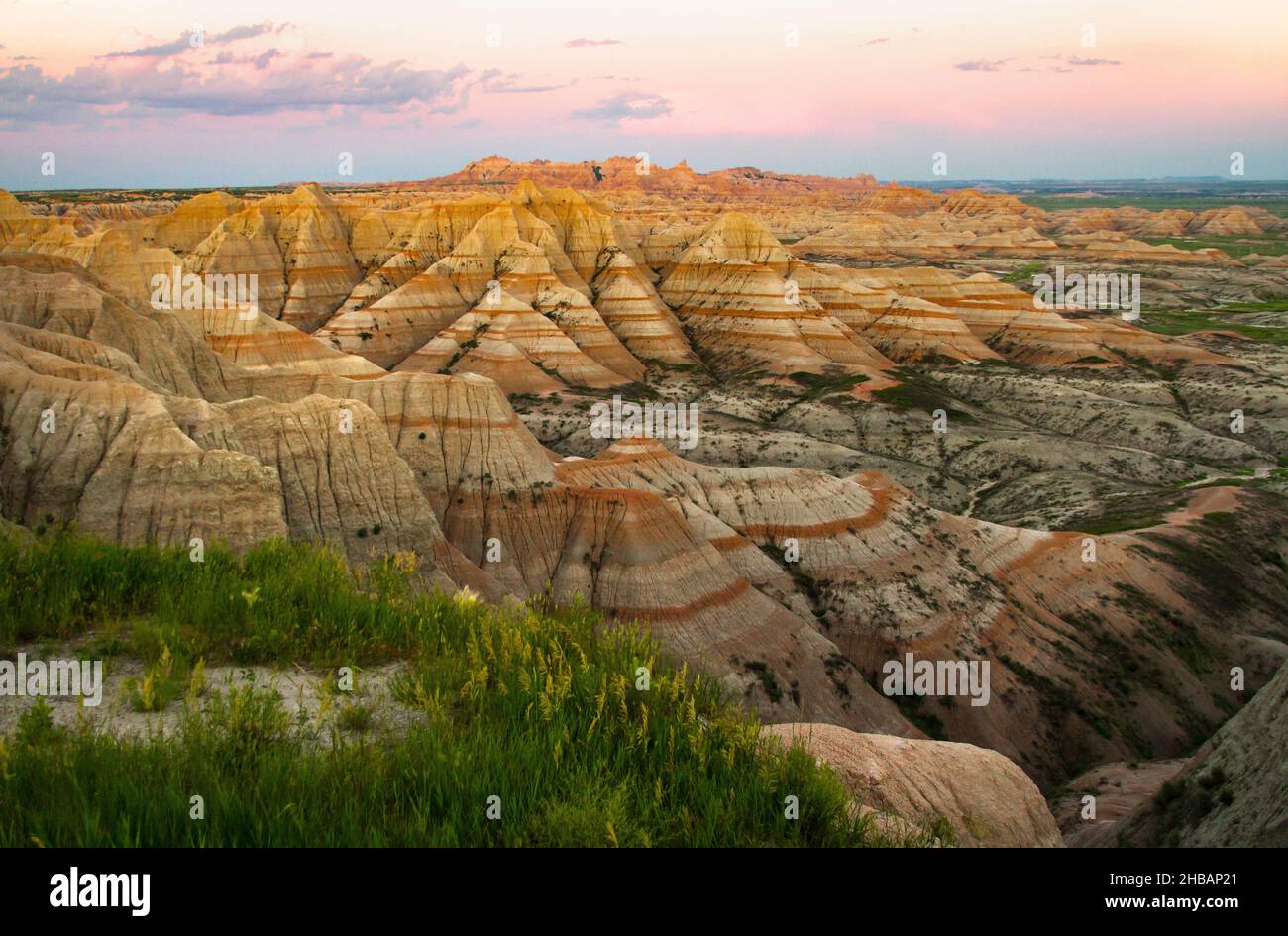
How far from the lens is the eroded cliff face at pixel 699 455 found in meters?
24.4

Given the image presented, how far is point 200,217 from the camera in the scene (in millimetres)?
111000

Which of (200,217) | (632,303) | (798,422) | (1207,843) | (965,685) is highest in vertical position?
(200,217)

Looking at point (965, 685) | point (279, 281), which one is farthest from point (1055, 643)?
point (279, 281)

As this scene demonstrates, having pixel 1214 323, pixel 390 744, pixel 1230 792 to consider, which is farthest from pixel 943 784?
pixel 1214 323

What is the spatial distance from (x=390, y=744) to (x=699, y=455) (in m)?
69.5

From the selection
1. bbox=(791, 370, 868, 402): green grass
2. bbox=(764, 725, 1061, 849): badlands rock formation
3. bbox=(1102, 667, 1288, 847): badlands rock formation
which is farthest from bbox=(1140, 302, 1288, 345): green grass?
bbox=(764, 725, 1061, 849): badlands rock formation

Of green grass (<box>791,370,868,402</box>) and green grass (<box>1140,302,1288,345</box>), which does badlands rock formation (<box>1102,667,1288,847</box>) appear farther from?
green grass (<box>1140,302,1288,345</box>)

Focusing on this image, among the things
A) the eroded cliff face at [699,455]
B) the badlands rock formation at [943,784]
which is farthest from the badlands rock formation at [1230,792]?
the eroded cliff face at [699,455]

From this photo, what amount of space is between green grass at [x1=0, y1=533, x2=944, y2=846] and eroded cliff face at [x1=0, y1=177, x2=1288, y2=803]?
1.11m

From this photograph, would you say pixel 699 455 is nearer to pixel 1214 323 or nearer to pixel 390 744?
pixel 390 744

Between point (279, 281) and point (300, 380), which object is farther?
point (279, 281)

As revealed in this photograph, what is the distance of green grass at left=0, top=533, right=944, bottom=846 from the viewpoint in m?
3.62

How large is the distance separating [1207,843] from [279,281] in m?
110
